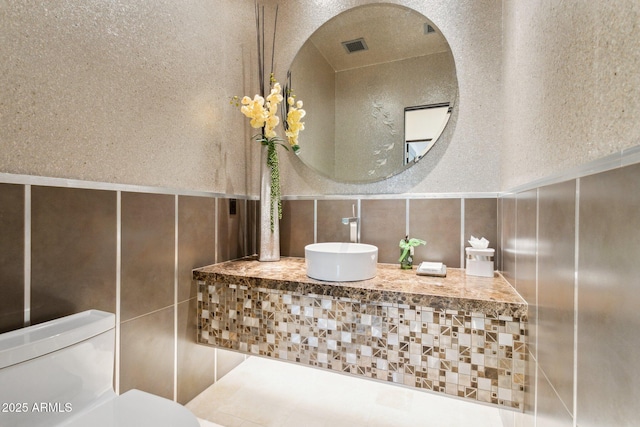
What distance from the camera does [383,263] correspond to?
1.68 m

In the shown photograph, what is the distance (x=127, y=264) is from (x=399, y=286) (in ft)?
3.54

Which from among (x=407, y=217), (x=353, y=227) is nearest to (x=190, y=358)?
(x=353, y=227)

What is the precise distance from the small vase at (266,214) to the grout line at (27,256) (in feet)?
3.19

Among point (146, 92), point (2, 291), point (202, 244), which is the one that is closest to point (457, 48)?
point (146, 92)

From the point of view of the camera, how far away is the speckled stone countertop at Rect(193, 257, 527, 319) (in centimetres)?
100

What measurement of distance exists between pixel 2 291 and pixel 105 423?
18.5 inches

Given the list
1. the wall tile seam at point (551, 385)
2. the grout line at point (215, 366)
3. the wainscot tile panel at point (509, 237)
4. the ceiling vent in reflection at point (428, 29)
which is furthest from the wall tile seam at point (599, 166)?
the grout line at point (215, 366)

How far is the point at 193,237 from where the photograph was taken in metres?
1.49

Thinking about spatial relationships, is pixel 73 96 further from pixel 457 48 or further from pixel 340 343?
pixel 457 48

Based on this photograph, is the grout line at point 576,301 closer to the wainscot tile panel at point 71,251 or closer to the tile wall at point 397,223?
the tile wall at point 397,223

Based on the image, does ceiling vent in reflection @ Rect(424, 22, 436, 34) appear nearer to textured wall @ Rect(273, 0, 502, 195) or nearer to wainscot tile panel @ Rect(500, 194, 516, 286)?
textured wall @ Rect(273, 0, 502, 195)

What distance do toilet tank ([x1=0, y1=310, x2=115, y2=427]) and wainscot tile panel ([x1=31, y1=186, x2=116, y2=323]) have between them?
79mm

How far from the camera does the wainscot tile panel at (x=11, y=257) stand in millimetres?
835

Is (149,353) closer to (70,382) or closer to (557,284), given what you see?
(70,382)
